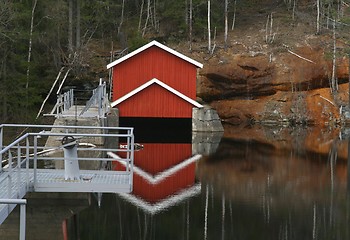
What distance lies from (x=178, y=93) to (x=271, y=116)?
8.56 metres

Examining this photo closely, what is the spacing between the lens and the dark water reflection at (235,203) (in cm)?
1239

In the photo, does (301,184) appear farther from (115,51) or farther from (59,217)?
(115,51)

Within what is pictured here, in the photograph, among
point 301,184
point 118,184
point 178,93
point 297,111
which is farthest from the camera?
point 297,111

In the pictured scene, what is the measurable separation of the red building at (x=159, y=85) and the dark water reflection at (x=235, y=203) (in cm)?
621

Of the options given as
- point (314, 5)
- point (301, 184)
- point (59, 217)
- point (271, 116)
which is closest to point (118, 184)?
point (59, 217)

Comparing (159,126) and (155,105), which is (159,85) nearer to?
(155,105)

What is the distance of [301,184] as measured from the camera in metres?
17.3

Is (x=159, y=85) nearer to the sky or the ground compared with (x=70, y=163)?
nearer to the sky

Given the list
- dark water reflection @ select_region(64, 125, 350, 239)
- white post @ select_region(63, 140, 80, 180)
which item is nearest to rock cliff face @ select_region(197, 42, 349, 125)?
dark water reflection @ select_region(64, 125, 350, 239)

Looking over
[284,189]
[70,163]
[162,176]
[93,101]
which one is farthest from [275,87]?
[70,163]

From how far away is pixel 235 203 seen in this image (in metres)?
14.7

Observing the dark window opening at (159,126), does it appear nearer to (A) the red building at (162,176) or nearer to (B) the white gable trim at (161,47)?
(B) the white gable trim at (161,47)

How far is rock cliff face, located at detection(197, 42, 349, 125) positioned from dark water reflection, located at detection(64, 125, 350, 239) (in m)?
11.6

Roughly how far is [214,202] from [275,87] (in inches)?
848
